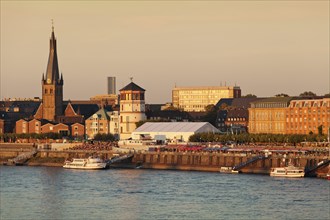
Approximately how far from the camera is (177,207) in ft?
277

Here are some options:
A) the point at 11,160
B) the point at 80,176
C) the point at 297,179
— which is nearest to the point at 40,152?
the point at 11,160

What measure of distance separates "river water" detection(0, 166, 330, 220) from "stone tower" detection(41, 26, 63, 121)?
70331 millimetres

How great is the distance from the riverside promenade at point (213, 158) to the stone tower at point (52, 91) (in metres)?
40.7

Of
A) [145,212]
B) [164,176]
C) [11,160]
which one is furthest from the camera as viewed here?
[11,160]

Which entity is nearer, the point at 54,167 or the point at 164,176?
the point at 164,176

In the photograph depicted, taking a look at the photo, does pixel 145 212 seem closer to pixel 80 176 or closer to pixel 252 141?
pixel 80 176

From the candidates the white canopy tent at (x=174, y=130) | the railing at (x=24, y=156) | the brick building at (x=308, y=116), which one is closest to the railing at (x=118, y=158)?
the railing at (x=24, y=156)

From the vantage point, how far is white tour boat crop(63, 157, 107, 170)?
5059 inches

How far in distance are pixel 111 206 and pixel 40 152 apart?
204 feet

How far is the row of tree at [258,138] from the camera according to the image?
146 metres

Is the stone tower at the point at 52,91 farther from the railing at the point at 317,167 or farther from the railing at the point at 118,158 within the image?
the railing at the point at 317,167

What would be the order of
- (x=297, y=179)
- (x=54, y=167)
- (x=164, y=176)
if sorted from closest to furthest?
(x=297, y=179)
(x=164, y=176)
(x=54, y=167)

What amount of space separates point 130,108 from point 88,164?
43.1m

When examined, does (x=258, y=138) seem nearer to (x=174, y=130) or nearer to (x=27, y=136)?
(x=174, y=130)
